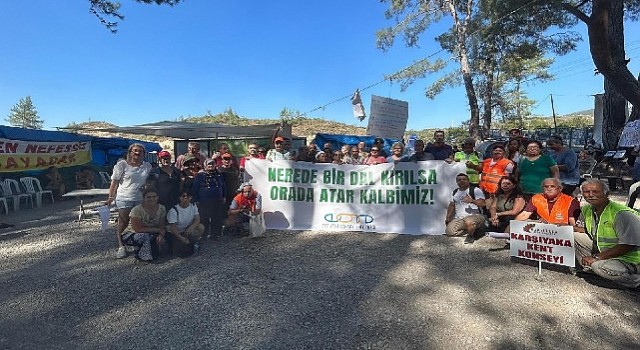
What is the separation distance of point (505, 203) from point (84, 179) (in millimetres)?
12931

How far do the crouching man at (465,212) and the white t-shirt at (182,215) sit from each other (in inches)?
153

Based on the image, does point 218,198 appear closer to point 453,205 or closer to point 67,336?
point 67,336

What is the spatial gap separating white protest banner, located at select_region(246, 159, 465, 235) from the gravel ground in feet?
2.71

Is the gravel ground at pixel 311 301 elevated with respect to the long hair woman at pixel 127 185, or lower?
lower

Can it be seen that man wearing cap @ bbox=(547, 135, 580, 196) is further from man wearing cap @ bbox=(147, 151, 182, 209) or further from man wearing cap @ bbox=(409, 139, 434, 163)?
man wearing cap @ bbox=(147, 151, 182, 209)

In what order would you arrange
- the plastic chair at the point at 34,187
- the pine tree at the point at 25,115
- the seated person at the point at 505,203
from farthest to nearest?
the pine tree at the point at 25,115 → the plastic chair at the point at 34,187 → the seated person at the point at 505,203

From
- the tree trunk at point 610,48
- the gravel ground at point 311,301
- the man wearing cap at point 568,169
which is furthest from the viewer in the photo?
the tree trunk at point 610,48

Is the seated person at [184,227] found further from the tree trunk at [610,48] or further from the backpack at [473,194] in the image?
the tree trunk at [610,48]

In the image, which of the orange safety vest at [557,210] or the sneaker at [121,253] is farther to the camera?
the sneaker at [121,253]

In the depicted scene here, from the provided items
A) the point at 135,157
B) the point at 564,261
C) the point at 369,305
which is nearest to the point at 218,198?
the point at 135,157

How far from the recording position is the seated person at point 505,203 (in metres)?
5.57

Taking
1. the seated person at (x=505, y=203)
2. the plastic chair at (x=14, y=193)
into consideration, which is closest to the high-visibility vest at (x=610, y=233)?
the seated person at (x=505, y=203)

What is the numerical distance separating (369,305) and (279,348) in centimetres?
108

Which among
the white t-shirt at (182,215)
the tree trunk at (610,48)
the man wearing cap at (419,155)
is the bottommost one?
the white t-shirt at (182,215)
